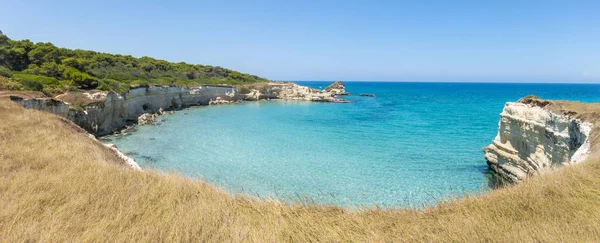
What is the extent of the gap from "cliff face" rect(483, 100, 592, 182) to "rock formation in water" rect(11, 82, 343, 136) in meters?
23.8

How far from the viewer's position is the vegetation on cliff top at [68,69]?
Answer: 23422mm

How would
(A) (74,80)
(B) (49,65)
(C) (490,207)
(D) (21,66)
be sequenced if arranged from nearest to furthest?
(C) (490,207) → (A) (74,80) → (B) (49,65) → (D) (21,66)

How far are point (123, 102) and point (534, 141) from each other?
31.2 m

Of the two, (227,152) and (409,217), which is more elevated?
(409,217)

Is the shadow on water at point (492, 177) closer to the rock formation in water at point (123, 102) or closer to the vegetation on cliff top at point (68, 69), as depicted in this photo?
the rock formation in water at point (123, 102)

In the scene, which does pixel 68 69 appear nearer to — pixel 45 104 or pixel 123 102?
pixel 123 102

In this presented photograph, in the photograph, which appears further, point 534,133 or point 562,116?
point 534,133

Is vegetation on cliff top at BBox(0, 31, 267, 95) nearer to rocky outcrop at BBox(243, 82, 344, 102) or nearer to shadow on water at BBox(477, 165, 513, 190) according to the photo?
rocky outcrop at BBox(243, 82, 344, 102)

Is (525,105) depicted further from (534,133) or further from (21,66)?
(21,66)

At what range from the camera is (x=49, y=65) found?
105 ft

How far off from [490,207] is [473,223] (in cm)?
79

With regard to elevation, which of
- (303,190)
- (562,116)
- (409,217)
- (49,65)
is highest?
(49,65)

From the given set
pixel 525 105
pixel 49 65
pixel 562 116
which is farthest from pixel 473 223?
pixel 49 65

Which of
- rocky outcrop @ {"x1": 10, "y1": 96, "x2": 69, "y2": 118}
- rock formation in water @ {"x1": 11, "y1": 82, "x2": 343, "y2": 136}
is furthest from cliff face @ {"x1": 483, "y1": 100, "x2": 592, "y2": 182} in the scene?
rock formation in water @ {"x1": 11, "y1": 82, "x2": 343, "y2": 136}
